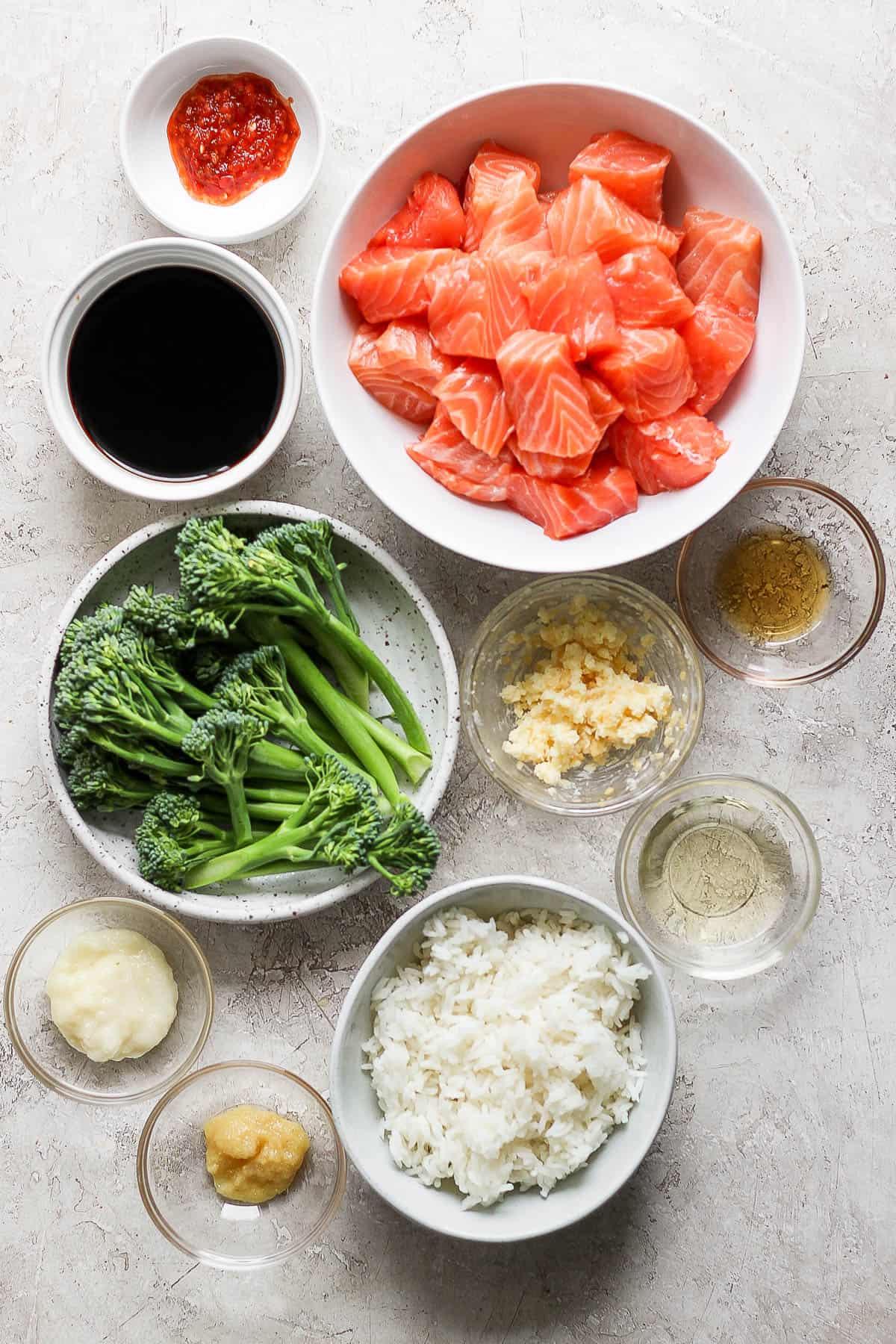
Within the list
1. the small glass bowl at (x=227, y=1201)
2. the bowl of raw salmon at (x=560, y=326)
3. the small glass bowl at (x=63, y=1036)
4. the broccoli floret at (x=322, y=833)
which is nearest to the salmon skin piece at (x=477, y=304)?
the bowl of raw salmon at (x=560, y=326)

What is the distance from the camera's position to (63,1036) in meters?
2.25

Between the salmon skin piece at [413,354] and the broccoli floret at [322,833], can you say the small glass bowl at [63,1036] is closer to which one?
the broccoli floret at [322,833]

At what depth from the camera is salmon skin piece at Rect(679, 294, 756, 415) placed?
202 centimetres

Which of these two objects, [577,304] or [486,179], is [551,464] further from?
[486,179]

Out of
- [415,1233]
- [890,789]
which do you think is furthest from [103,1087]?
[890,789]

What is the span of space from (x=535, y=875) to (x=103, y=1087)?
1.04 metres

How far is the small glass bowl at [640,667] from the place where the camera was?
89.9 inches

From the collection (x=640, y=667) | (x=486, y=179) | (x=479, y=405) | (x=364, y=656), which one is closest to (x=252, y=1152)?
(x=364, y=656)

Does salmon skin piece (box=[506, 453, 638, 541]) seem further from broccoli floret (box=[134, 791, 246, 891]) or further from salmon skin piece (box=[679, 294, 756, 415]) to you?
broccoli floret (box=[134, 791, 246, 891])

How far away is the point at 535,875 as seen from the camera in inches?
91.6

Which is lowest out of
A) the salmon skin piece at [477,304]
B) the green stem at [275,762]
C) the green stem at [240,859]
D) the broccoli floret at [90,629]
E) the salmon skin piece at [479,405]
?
the green stem at [240,859]

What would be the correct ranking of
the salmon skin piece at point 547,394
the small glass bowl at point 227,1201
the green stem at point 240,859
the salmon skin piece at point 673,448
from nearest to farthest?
1. the salmon skin piece at point 547,394
2. the salmon skin piece at point 673,448
3. the green stem at point 240,859
4. the small glass bowl at point 227,1201

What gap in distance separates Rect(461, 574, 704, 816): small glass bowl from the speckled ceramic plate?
11cm

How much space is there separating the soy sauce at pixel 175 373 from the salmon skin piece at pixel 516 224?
0.49m
